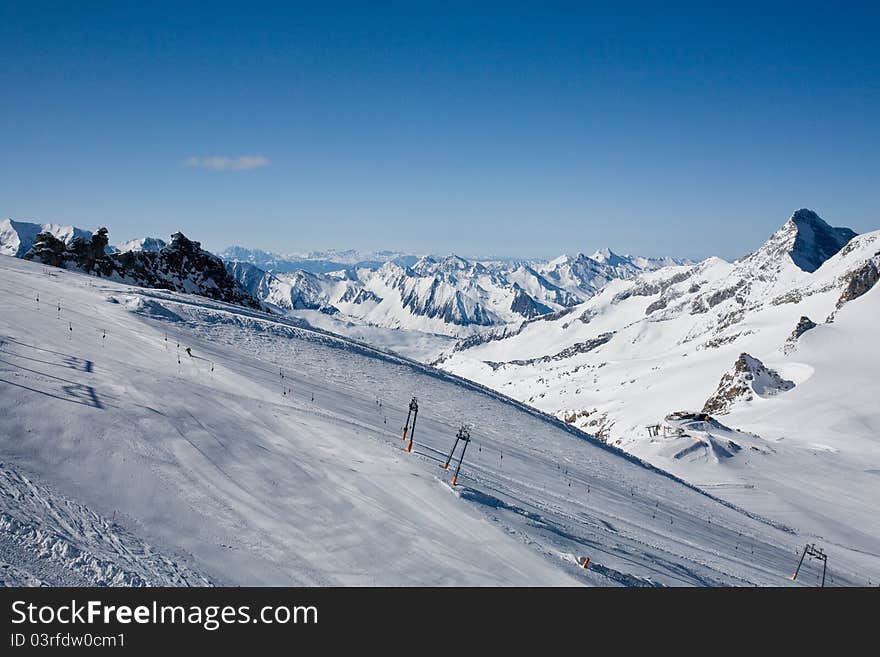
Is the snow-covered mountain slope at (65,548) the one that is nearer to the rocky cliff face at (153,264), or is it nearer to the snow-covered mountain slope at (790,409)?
the snow-covered mountain slope at (790,409)

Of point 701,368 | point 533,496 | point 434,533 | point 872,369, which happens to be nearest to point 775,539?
point 533,496

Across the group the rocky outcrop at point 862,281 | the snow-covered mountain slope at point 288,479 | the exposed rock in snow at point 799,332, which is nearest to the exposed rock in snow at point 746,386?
the exposed rock in snow at point 799,332

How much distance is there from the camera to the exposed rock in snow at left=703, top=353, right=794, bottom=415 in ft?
358

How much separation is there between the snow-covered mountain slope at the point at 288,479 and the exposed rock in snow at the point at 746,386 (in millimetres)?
81367

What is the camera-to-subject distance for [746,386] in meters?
111

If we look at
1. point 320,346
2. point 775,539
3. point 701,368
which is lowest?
point 775,539

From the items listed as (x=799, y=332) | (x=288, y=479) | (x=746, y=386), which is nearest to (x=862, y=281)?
(x=799, y=332)

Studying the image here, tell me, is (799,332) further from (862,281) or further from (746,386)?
(746,386)

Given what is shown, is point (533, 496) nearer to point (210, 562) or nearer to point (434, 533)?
point (434, 533)

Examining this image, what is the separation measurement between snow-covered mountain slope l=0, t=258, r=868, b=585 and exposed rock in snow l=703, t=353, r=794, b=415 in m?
81.4

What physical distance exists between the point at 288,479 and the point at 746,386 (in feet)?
396

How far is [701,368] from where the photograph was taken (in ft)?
495

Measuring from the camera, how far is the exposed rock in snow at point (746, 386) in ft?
358

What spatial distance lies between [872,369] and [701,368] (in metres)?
45.0
